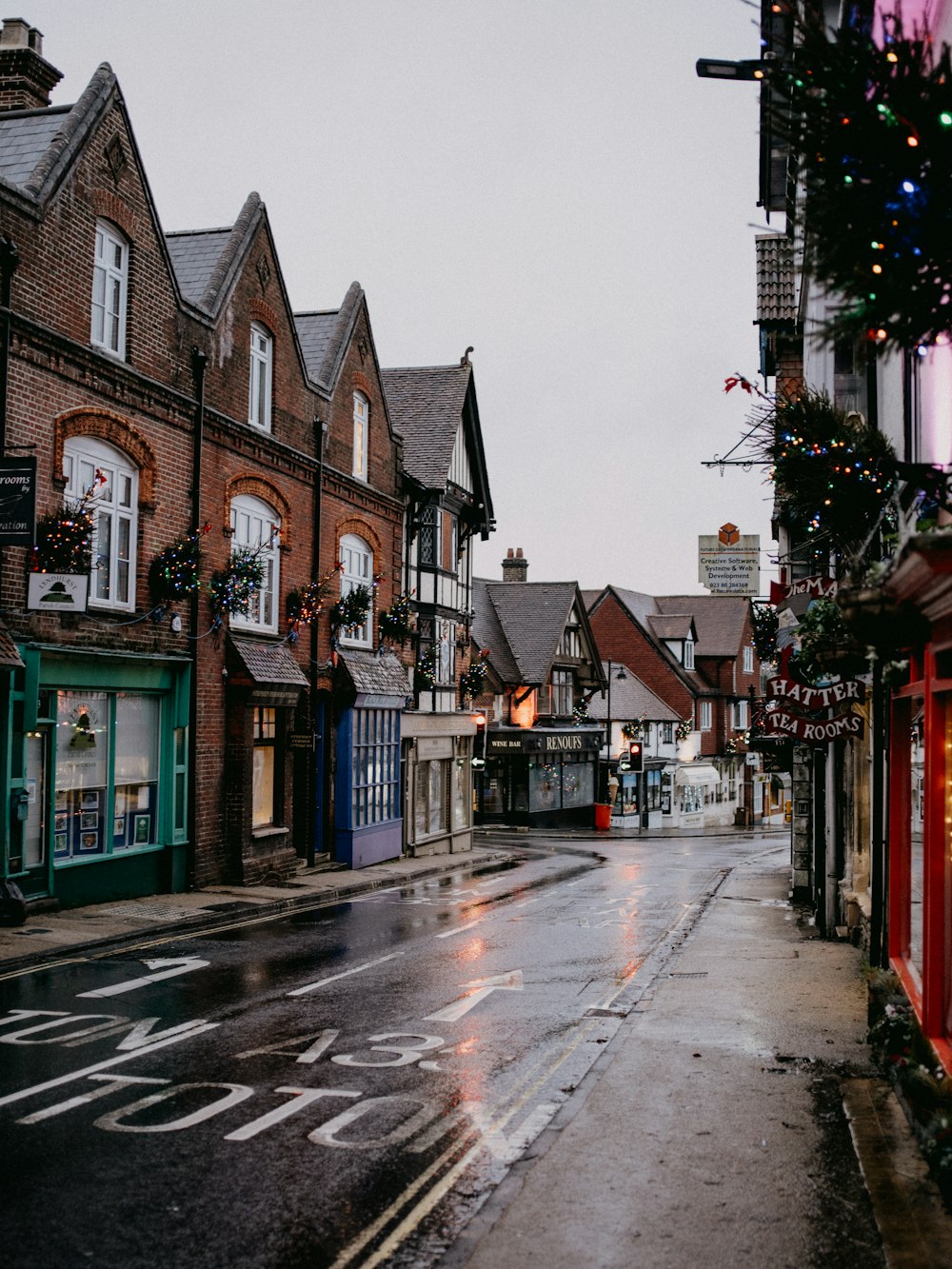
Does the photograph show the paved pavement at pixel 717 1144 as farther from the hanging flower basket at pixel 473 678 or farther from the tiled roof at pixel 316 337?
the hanging flower basket at pixel 473 678

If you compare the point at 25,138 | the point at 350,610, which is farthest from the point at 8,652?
the point at 350,610

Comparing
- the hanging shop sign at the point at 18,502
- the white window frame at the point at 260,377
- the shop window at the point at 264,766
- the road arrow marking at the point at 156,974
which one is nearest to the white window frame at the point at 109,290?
the white window frame at the point at 260,377

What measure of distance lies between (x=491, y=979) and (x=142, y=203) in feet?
43.9

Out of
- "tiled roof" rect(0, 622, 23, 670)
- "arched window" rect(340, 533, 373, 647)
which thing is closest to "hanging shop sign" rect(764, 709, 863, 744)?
"tiled roof" rect(0, 622, 23, 670)

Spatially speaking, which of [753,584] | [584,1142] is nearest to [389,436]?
[753,584]

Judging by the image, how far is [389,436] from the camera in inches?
1156

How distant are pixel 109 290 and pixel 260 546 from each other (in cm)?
580

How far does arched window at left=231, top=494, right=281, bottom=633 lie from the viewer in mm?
21859

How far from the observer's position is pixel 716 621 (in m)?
66.2

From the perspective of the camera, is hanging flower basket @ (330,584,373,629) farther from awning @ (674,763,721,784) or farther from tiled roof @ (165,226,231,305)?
awning @ (674,763,721,784)

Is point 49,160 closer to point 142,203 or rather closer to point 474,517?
point 142,203

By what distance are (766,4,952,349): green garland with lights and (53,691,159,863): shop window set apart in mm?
14314

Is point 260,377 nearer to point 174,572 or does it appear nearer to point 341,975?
point 174,572

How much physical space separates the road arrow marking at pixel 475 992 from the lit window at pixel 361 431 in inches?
636
